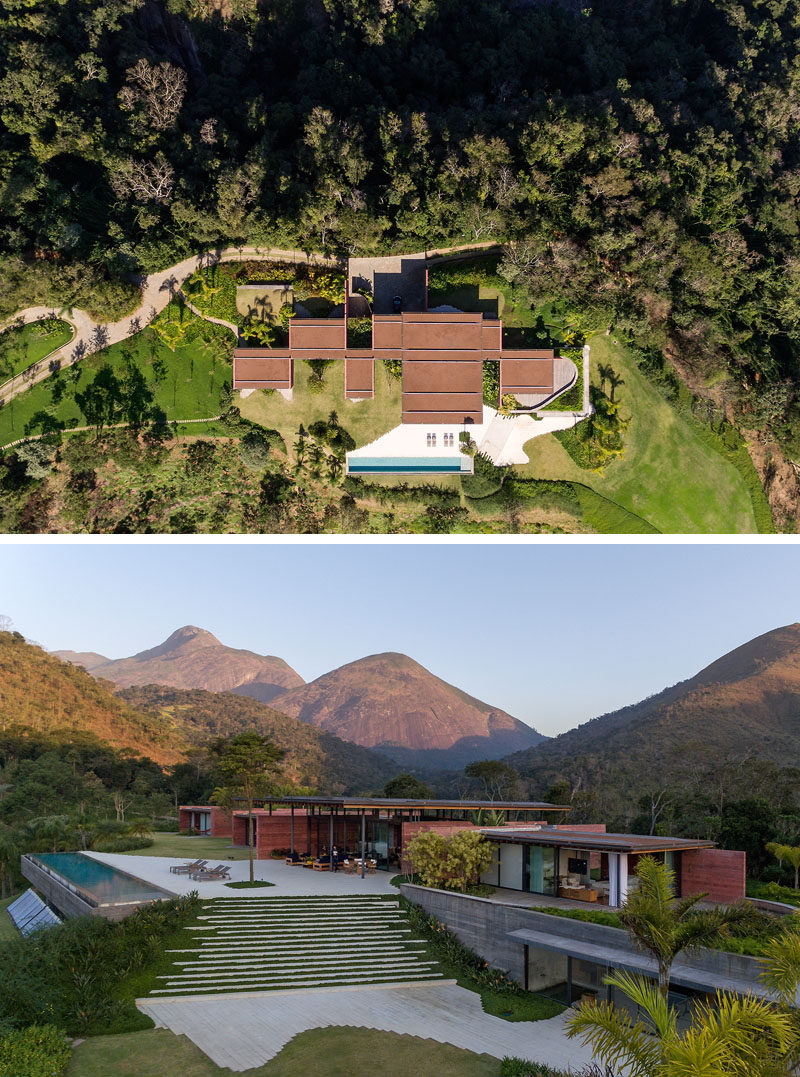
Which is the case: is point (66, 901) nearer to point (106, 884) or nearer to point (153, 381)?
point (106, 884)

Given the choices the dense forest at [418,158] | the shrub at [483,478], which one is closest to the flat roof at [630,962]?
the shrub at [483,478]

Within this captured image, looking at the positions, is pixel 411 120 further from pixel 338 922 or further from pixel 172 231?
pixel 338 922

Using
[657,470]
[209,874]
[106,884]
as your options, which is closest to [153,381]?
[106,884]

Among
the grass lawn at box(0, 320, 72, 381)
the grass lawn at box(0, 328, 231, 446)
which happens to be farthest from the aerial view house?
the grass lawn at box(0, 320, 72, 381)

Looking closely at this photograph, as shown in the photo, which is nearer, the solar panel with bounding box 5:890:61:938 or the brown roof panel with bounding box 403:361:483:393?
the solar panel with bounding box 5:890:61:938

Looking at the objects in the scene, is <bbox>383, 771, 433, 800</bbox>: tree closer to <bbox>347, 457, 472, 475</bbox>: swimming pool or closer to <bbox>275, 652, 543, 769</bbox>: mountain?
<bbox>347, 457, 472, 475</bbox>: swimming pool

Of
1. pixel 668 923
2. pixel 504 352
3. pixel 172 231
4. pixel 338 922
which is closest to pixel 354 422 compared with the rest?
pixel 504 352
